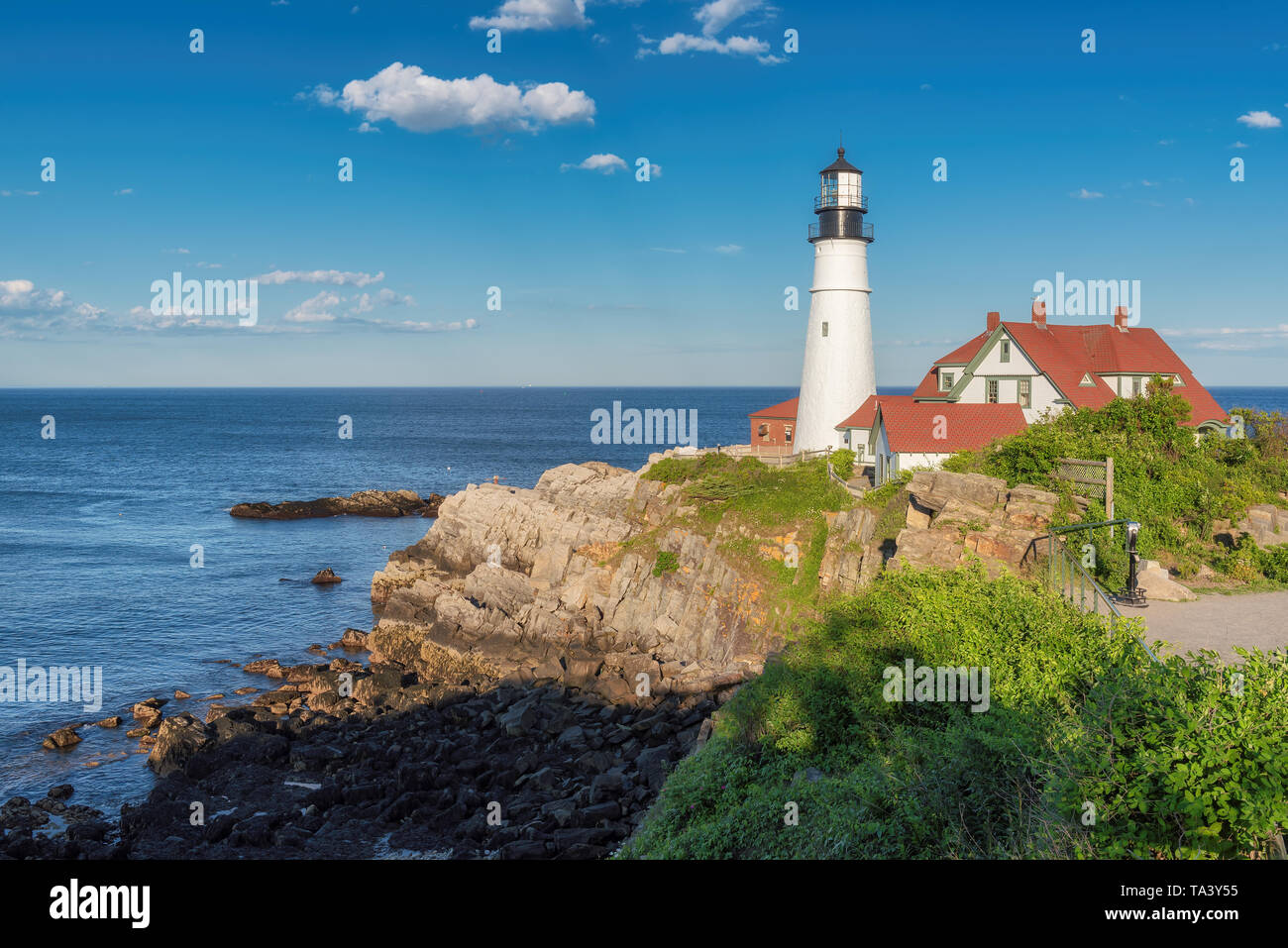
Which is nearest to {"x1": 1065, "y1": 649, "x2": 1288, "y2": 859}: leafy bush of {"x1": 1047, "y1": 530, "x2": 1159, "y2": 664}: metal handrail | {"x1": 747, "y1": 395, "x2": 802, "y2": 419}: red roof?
{"x1": 1047, "y1": 530, "x2": 1159, "y2": 664}: metal handrail

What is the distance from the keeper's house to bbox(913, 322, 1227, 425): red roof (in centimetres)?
4

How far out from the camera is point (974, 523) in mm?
18828

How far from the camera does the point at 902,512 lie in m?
24.9

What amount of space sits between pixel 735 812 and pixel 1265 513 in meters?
16.3

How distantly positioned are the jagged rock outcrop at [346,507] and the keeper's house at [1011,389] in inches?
1427

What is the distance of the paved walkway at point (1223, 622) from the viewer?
13.5 m

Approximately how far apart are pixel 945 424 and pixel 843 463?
205 inches

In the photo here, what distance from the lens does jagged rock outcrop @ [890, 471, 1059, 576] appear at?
712 inches

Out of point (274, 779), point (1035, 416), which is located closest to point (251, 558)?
point (274, 779)

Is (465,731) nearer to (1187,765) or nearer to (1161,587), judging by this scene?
(1161,587)

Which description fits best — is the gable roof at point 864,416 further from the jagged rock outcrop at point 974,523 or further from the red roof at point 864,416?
the jagged rock outcrop at point 974,523

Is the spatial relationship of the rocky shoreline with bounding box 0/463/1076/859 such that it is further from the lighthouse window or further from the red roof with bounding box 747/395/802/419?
the lighthouse window

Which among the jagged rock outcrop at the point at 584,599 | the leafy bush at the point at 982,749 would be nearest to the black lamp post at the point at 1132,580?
the leafy bush at the point at 982,749
